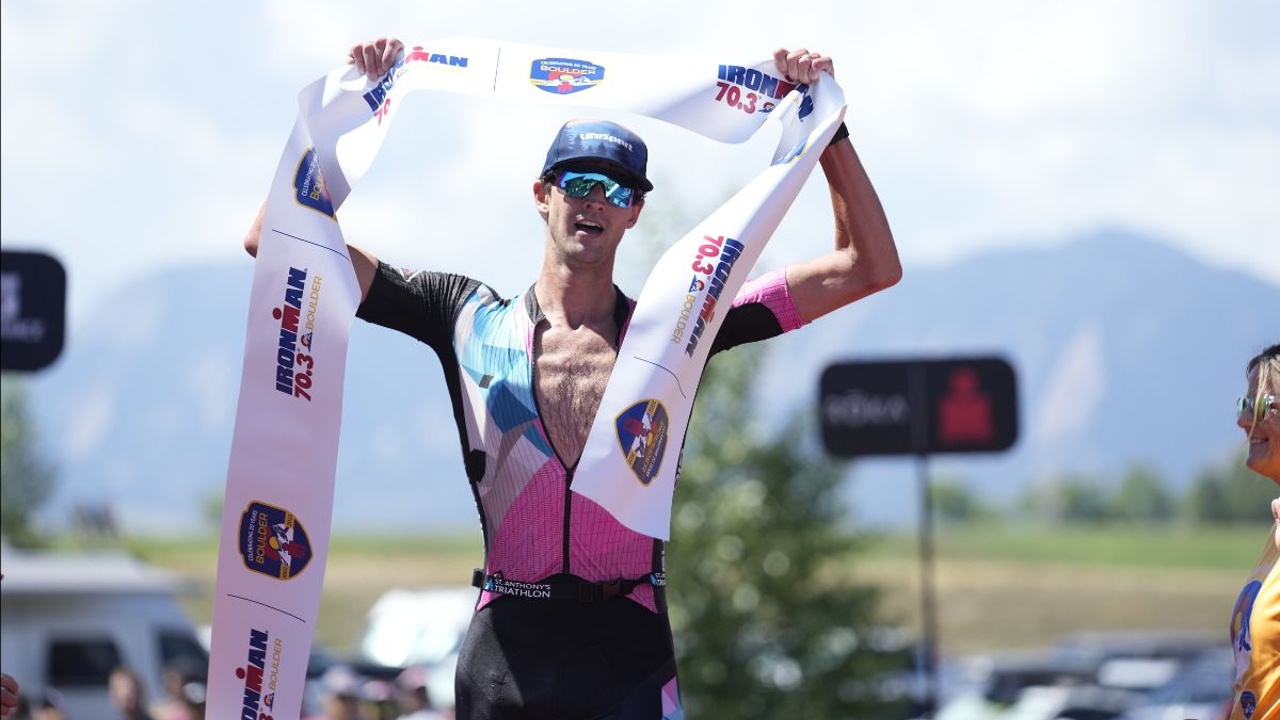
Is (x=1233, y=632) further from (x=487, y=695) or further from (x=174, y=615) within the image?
(x=174, y=615)

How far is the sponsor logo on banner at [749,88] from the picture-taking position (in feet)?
15.1

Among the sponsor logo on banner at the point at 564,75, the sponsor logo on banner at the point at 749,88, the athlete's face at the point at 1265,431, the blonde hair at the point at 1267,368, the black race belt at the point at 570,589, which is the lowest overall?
the black race belt at the point at 570,589

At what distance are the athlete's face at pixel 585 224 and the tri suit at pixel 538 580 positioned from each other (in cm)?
18

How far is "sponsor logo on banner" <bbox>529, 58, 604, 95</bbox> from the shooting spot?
181 inches

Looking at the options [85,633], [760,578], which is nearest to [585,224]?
[85,633]

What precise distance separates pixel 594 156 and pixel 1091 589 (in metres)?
89.6

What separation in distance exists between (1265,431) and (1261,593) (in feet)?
1.24

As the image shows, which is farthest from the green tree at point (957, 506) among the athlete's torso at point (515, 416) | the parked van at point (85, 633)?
the athlete's torso at point (515, 416)

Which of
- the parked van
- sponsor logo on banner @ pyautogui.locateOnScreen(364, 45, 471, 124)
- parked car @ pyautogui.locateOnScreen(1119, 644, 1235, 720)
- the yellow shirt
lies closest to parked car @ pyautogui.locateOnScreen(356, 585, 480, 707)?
the parked van

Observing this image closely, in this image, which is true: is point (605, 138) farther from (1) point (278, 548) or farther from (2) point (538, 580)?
(1) point (278, 548)

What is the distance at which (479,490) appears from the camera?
4.18 meters

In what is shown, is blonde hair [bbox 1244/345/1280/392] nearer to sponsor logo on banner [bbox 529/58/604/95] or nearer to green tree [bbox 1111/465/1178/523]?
sponsor logo on banner [bbox 529/58/604/95]

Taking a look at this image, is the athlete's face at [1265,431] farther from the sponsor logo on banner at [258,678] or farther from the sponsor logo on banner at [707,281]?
the sponsor logo on banner at [258,678]

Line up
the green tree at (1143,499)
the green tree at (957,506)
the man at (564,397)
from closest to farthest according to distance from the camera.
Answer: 1. the man at (564,397)
2. the green tree at (957,506)
3. the green tree at (1143,499)
